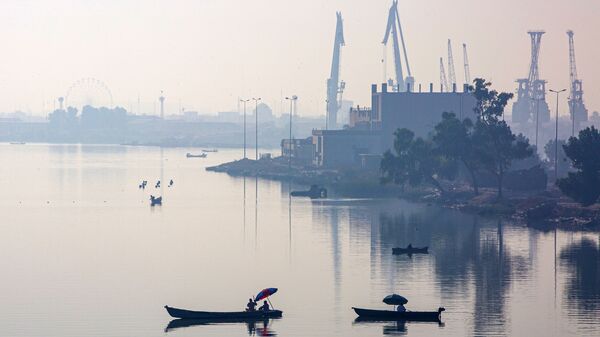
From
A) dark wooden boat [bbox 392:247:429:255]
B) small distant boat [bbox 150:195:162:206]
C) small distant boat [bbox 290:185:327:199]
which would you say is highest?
small distant boat [bbox 290:185:327:199]

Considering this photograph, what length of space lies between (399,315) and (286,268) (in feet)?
47.8

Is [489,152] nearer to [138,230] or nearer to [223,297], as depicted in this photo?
[138,230]

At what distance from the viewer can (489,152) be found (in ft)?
331

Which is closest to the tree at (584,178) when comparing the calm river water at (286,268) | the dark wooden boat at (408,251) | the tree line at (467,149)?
the calm river water at (286,268)

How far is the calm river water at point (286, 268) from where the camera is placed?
49.2 metres

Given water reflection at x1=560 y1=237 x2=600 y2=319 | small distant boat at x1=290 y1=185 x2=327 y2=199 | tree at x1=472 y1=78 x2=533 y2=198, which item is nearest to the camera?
water reflection at x1=560 y1=237 x2=600 y2=319

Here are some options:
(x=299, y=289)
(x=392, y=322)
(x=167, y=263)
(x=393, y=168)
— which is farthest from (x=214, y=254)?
(x=393, y=168)

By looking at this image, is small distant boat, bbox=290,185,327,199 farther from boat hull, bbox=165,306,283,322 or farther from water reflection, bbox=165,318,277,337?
water reflection, bbox=165,318,277,337

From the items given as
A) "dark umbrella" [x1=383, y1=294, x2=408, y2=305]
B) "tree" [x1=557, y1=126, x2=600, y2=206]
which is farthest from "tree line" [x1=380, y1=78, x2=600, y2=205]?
"dark umbrella" [x1=383, y1=294, x2=408, y2=305]

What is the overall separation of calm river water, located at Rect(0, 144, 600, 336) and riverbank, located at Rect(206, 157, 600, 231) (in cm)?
253

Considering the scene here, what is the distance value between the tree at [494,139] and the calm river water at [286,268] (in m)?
6.12

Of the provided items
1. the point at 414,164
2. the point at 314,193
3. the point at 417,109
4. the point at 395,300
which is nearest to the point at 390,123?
the point at 417,109

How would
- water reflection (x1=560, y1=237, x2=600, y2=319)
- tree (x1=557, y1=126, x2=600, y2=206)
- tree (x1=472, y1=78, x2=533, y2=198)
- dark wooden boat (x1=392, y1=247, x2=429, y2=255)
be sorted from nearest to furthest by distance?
water reflection (x1=560, y1=237, x2=600, y2=319) < dark wooden boat (x1=392, y1=247, x2=429, y2=255) < tree (x1=557, y1=126, x2=600, y2=206) < tree (x1=472, y1=78, x2=533, y2=198)

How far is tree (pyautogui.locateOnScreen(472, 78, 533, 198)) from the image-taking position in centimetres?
9919
